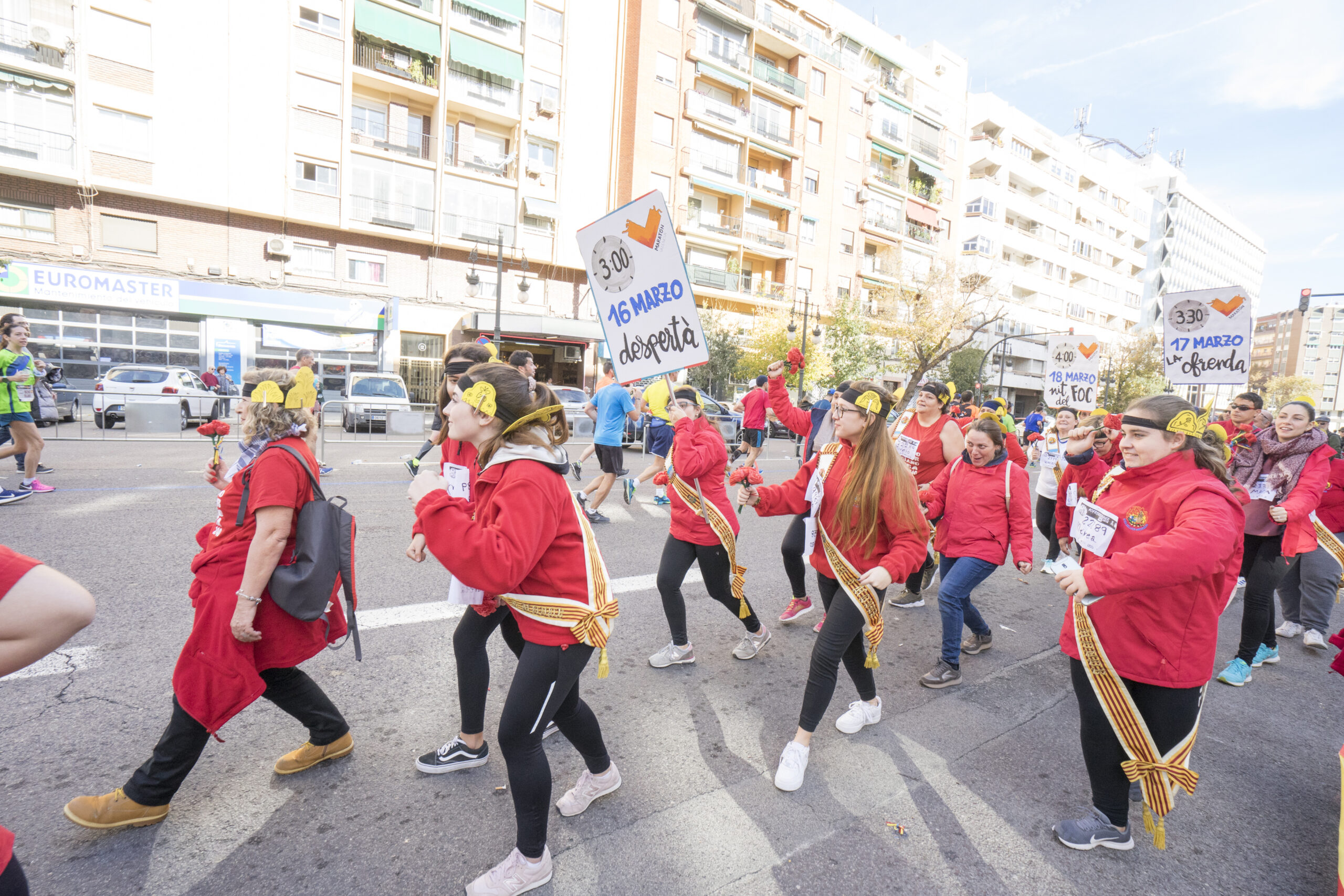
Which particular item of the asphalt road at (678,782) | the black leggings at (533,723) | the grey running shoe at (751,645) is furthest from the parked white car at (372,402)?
the black leggings at (533,723)

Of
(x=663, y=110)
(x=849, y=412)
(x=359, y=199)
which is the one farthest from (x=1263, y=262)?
(x=849, y=412)

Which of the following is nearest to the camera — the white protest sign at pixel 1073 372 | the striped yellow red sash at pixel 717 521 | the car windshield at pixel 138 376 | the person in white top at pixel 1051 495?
the striped yellow red sash at pixel 717 521

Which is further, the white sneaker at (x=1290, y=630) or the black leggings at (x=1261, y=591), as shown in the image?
the white sneaker at (x=1290, y=630)

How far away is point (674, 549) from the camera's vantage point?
4.13 meters

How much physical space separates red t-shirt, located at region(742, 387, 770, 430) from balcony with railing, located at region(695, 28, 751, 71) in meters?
29.0

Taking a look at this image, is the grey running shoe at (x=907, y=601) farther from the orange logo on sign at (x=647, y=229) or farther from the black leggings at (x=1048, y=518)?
the orange logo on sign at (x=647, y=229)

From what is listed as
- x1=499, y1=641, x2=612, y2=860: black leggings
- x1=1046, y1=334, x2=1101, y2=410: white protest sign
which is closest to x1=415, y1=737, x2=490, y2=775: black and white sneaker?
x1=499, y1=641, x2=612, y2=860: black leggings

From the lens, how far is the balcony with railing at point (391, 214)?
2481 centimetres

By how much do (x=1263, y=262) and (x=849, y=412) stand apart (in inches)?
5900

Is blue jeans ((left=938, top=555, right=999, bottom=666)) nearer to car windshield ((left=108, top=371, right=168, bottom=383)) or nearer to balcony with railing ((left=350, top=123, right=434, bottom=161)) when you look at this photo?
car windshield ((left=108, top=371, right=168, bottom=383))

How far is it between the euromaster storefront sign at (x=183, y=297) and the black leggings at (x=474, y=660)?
2515 cm

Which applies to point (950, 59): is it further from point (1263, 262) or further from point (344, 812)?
point (1263, 262)

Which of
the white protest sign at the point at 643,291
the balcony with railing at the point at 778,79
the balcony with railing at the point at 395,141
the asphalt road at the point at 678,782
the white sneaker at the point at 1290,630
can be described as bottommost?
the asphalt road at the point at 678,782

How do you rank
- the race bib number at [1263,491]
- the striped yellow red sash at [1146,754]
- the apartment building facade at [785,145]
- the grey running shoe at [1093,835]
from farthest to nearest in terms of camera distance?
the apartment building facade at [785,145] < the race bib number at [1263,491] < the grey running shoe at [1093,835] < the striped yellow red sash at [1146,754]
